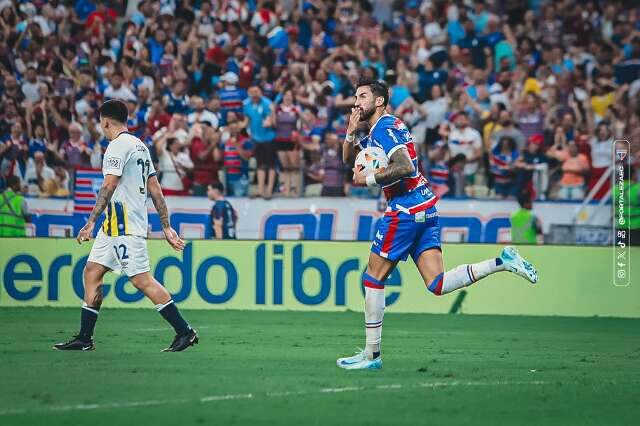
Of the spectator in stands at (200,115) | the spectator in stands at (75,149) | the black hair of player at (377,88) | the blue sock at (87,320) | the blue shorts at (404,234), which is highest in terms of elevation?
the spectator in stands at (200,115)

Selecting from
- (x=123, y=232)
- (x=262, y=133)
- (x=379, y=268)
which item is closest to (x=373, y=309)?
(x=379, y=268)

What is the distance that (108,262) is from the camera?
11.0 m

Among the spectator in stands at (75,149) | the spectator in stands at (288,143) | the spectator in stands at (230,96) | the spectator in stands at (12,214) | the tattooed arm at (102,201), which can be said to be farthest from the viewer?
the spectator in stands at (230,96)

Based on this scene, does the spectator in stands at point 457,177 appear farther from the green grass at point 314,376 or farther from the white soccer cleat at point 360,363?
the white soccer cleat at point 360,363

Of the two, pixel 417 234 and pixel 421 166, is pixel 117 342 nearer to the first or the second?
pixel 417 234

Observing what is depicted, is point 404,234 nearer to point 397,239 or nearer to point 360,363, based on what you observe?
point 397,239

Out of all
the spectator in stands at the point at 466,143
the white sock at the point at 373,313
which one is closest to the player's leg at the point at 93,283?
the white sock at the point at 373,313

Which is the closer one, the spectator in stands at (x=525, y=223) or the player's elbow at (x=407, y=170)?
the player's elbow at (x=407, y=170)

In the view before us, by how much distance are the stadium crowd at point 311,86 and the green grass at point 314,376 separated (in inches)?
241

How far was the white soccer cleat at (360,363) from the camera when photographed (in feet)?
32.8

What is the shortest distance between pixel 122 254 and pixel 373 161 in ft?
8.79

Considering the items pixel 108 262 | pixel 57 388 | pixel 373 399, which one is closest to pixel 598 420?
pixel 373 399

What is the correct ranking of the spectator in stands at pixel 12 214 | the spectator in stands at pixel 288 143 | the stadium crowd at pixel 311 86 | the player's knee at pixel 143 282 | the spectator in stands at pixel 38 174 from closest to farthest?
the player's knee at pixel 143 282 < the spectator in stands at pixel 12 214 < the stadium crowd at pixel 311 86 < the spectator in stands at pixel 288 143 < the spectator in stands at pixel 38 174

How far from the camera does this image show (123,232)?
1097cm
